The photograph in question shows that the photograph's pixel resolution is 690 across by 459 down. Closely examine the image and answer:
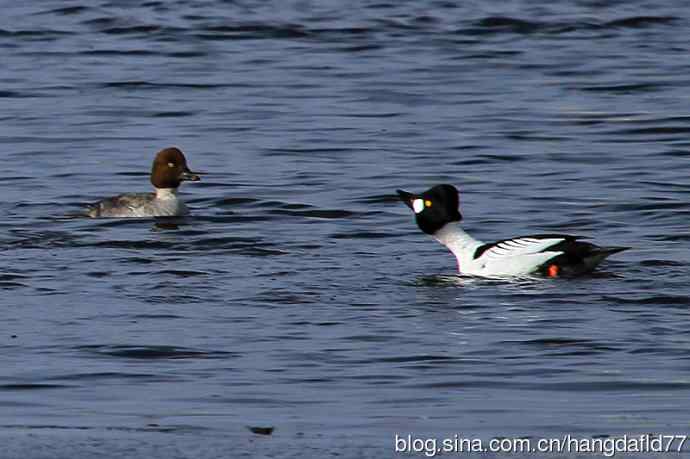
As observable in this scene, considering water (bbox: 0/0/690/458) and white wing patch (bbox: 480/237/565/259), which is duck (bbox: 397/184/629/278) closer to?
white wing patch (bbox: 480/237/565/259)

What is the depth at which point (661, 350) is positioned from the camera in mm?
10984

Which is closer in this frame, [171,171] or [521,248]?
[521,248]

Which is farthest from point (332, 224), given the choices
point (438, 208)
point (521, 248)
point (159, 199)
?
point (521, 248)

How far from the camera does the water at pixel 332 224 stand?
9.56 metres

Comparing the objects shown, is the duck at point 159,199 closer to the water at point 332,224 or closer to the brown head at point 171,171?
the brown head at point 171,171

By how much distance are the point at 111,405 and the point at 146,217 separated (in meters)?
8.01

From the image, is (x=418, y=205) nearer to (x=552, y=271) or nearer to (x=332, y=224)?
(x=552, y=271)

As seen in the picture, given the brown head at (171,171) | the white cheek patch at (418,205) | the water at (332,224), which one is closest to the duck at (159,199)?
the brown head at (171,171)

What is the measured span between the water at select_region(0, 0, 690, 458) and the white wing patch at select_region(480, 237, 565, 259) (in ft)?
0.77

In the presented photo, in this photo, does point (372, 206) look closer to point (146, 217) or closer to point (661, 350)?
point (146, 217)

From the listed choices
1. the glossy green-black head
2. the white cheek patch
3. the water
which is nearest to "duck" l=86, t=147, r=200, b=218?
the water

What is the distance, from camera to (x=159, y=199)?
17547mm

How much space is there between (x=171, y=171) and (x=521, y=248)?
5.23m

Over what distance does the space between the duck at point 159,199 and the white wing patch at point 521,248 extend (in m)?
4.44
